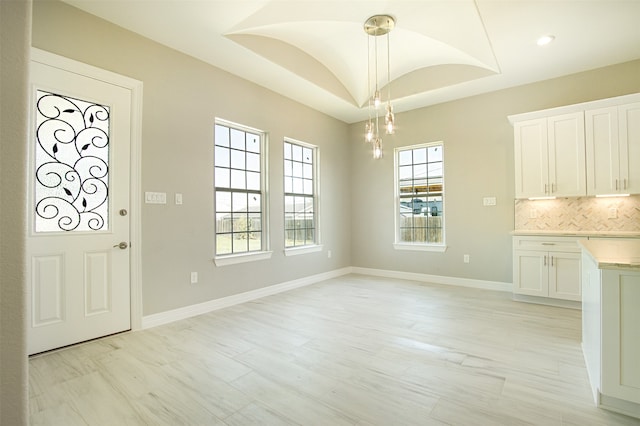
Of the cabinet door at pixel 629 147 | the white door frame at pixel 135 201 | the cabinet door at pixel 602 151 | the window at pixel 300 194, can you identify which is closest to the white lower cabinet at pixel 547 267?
the cabinet door at pixel 602 151

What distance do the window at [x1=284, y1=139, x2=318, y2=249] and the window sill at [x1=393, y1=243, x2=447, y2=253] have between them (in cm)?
149

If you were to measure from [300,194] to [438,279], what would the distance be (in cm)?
268

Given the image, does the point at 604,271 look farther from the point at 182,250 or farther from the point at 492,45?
the point at 182,250

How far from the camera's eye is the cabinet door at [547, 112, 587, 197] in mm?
3869

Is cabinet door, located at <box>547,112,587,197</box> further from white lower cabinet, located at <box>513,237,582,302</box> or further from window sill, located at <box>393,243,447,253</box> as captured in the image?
window sill, located at <box>393,243,447,253</box>

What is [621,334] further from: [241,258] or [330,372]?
[241,258]

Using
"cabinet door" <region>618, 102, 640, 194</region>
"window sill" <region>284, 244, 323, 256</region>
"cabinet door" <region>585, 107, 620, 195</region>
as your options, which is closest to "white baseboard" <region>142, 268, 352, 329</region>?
"window sill" <region>284, 244, 323, 256</region>

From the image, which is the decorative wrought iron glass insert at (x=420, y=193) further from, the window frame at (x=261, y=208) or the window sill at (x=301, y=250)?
the window frame at (x=261, y=208)

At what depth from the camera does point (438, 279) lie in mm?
5227

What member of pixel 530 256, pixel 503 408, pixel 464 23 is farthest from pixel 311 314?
pixel 464 23

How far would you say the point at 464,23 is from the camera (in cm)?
337

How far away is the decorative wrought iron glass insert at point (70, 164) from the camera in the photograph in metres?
2.62

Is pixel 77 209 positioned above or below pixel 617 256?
above

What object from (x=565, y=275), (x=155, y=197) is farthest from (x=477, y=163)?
(x=155, y=197)
